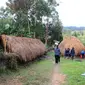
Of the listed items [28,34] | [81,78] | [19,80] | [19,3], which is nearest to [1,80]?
[19,80]

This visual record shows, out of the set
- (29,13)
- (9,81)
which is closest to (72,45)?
(29,13)

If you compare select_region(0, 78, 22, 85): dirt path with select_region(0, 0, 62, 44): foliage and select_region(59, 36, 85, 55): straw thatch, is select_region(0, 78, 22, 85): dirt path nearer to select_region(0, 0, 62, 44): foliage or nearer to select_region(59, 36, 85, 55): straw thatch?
select_region(59, 36, 85, 55): straw thatch

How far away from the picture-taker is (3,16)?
4669 centimetres

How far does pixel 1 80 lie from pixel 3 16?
34025 mm

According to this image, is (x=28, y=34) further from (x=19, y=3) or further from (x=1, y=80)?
(x=1, y=80)

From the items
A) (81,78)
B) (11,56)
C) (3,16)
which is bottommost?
(81,78)

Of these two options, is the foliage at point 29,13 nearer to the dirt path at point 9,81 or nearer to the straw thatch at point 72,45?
the straw thatch at point 72,45

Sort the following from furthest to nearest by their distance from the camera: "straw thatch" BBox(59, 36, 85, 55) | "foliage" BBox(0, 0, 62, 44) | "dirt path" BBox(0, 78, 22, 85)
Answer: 1. "foliage" BBox(0, 0, 62, 44)
2. "straw thatch" BBox(59, 36, 85, 55)
3. "dirt path" BBox(0, 78, 22, 85)

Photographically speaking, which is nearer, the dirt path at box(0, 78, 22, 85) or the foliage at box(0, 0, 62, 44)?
the dirt path at box(0, 78, 22, 85)

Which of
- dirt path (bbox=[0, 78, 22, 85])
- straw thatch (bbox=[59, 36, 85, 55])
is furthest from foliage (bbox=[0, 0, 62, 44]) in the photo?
dirt path (bbox=[0, 78, 22, 85])

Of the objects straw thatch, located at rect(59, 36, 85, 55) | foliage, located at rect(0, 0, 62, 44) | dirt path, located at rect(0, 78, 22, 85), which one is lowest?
dirt path, located at rect(0, 78, 22, 85)

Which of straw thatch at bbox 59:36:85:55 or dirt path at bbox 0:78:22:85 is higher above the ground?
straw thatch at bbox 59:36:85:55

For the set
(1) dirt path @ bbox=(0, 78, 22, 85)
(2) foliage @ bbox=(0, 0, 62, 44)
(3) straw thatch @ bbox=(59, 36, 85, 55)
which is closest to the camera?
(1) dirt path @ bbox=(0, 78, 22, 85)

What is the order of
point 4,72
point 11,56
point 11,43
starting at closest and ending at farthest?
1. point 4,72
2. point 11,56
3. point 11,43
